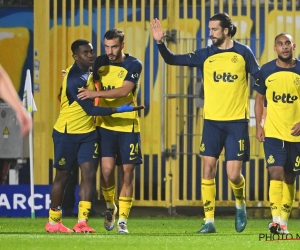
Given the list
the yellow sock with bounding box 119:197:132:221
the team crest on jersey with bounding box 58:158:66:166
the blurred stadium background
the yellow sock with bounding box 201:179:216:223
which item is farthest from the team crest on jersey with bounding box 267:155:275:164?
the blurred stadium background

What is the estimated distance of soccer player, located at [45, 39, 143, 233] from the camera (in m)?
11.6

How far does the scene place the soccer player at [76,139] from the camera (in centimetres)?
1161

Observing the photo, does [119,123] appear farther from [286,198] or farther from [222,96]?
[286,198]

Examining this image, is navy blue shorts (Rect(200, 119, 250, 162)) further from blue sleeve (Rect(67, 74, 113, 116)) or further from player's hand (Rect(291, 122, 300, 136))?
blue sleeve (Rect(67, 74, 113, 116))

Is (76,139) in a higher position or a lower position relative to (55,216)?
higher

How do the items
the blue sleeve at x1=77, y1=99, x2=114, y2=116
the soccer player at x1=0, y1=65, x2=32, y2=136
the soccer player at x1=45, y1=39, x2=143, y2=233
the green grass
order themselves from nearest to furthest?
1. the soccer player at x1=0, y1=65, x2=32, y2=136
2. the green grass
3. the blue sleeve at x1=77, y1=99, x2=114, y2=116
4. the soccer player at x1=45, y1=39, x2=143, y2=233

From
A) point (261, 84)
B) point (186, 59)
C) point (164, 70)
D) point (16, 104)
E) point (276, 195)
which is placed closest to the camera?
point (16, 104)

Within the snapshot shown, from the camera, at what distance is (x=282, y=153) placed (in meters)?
11.1

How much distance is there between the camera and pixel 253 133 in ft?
54.0

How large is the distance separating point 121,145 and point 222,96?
1166 mm

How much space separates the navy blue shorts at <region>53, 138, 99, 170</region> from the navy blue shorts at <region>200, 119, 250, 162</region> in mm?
1105

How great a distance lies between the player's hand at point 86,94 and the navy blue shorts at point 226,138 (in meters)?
1.16

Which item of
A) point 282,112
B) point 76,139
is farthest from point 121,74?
point 282,112

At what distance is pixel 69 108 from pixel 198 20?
508 centimetres
